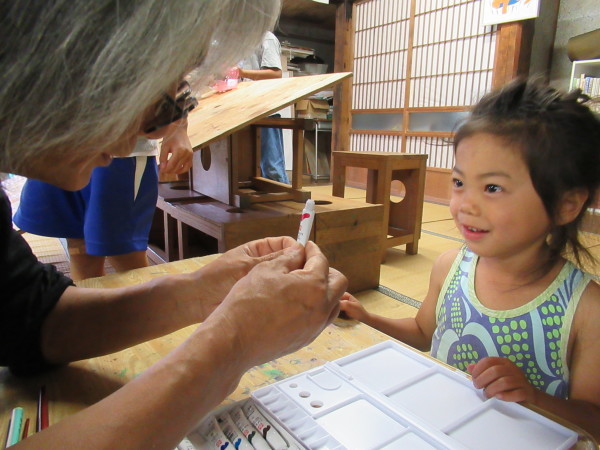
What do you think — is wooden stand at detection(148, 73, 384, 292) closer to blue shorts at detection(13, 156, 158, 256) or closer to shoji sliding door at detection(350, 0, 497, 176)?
blue shorts at detection(13, 156, 158, 256)

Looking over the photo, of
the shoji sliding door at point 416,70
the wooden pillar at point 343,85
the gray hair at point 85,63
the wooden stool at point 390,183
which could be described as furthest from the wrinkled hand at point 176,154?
the wooden pillar at point 343,85

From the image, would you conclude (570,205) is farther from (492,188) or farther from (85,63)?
(85,63)

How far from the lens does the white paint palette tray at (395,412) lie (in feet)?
1.42

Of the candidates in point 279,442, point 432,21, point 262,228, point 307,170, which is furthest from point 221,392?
point 307,170

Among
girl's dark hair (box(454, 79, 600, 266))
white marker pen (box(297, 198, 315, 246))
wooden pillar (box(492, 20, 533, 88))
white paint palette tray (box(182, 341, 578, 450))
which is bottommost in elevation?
white paint palette tray (box(182, 341, 578, 450))

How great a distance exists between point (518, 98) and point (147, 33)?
710 mm

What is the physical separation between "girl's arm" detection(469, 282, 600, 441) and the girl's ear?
0.12m

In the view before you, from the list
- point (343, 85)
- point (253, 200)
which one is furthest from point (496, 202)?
point (343, 85)

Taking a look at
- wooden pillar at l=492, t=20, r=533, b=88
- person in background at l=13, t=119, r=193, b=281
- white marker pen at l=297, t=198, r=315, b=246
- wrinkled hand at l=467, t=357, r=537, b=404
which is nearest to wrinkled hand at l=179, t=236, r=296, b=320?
white marker pen at l=297, t=198, r=315, b=246

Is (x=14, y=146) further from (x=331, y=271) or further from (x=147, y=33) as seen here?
(x=331, y=271)

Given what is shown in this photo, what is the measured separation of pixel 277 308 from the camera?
440 mm

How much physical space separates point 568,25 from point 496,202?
139 inches

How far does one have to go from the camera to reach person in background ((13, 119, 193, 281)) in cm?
123

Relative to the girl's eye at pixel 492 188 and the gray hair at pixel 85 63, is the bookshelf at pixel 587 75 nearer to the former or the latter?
the girl's eye at pixel 492 188
